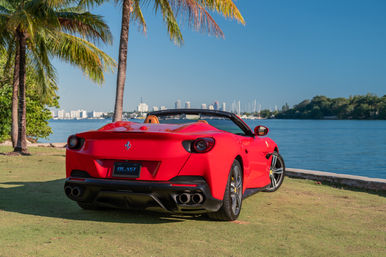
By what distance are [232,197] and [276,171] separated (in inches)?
108

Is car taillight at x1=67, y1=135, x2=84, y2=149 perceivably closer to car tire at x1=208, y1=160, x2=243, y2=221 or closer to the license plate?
the license plate

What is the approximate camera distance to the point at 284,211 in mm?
5746

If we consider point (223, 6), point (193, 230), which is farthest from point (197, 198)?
point (223, 6)

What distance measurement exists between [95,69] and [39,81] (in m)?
3.39

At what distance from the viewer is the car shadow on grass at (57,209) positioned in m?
4.98

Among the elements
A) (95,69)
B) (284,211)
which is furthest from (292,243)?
(95,69)

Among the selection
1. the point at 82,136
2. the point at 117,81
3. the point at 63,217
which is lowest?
the point at 63,217

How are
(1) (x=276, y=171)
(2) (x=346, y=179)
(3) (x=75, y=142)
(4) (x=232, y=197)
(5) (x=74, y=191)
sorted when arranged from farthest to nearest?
(2) (x=346, y=179) → (1) (x=276, y=171) → (4) (x=232, y=197) → (3) (x=75, y=142) → (5) (x=74, y=191)

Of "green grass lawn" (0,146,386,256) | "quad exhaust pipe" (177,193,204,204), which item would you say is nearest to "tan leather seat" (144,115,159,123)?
"green grass lawn" (0,146,386,256)

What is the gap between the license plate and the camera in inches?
176

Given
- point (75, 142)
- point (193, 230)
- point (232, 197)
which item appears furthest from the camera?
point (232, 197)

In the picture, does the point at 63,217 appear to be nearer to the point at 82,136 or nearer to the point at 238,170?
the point at 82,136

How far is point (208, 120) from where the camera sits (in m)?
5.84

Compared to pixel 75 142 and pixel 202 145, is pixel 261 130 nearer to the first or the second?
pixel 202 145
